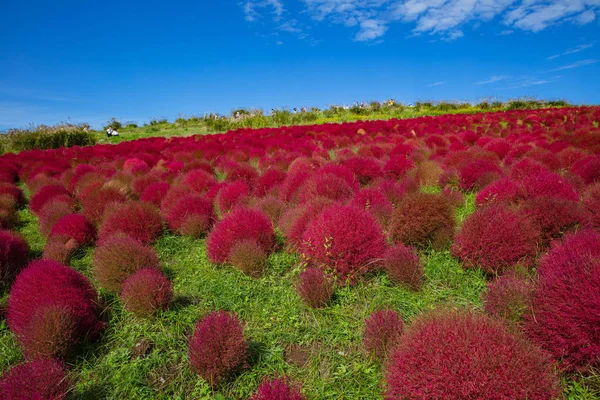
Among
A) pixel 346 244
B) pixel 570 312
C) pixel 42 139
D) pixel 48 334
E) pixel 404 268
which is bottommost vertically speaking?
pixel 48 334

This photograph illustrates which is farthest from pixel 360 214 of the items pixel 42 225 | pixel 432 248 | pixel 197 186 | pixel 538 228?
pixel 42 225

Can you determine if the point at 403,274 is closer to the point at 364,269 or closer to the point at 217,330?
the point at 364,269

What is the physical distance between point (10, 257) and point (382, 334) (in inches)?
186

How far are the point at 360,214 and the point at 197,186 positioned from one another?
4.83 metres

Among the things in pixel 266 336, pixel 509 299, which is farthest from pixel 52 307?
pixel 509 299

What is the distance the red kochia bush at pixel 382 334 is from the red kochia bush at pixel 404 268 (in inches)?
28.5

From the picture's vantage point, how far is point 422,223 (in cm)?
408

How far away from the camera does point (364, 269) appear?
357 cm

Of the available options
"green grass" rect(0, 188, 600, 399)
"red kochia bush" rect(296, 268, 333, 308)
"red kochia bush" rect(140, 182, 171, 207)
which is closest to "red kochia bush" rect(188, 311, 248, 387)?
"green grass" rect(0, 188, 600, 399)

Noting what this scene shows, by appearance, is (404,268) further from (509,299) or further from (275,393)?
(275,393)

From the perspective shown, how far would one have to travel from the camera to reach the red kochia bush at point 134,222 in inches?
204

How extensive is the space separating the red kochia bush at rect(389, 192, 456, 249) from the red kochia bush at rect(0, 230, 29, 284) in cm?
467

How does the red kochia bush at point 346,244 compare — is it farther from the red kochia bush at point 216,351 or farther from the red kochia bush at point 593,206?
the red kochia bush at point 593,206

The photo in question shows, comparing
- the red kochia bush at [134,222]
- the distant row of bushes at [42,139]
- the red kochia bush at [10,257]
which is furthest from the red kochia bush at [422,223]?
the distant row of bushes at [42,139]
